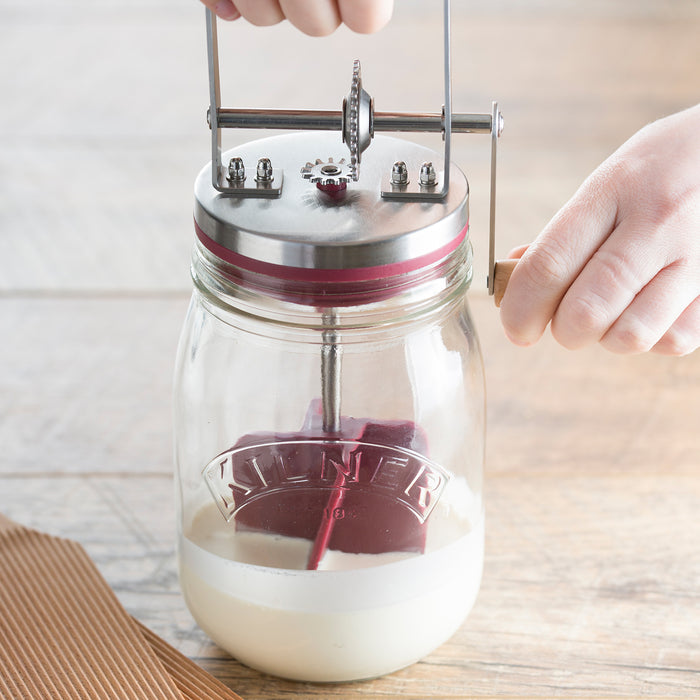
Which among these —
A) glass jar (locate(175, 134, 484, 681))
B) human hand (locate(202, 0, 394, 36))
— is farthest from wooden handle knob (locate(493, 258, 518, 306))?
human hand (locate(202, 0, 394, 36))

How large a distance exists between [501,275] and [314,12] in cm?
14

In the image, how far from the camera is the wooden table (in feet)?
1.65

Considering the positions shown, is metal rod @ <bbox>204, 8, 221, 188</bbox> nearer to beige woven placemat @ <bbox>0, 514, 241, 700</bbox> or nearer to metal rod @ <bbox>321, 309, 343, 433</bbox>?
metal rod @ <bbox>321, 309, 343, 433</bbox>

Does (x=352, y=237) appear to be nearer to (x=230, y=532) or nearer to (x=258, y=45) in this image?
(x=230, y=532)

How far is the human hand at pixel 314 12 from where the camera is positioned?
1.18 ft

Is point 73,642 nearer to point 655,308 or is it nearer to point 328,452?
point 328,452

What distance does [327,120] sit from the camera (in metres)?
0.41

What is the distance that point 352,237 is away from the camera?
1.27ft

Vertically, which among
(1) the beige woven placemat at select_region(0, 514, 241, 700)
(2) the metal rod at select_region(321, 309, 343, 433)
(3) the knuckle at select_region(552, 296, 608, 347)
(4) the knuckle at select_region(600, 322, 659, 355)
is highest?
(3) the knuckle at select_region(552, 296, 608, 347)

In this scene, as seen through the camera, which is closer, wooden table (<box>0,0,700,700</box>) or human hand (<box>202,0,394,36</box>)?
human hand (<box>202,0,394,36</box>)

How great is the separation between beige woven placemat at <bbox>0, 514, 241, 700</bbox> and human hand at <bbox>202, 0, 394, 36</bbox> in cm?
26

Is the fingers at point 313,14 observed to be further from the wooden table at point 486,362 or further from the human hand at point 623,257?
the wooden table at point 486,362

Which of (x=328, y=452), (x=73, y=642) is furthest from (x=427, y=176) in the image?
(x=73, y=642)

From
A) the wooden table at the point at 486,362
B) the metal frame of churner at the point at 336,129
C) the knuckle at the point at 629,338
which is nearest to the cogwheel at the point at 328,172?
the metal frame of churner at the point at 336,129
